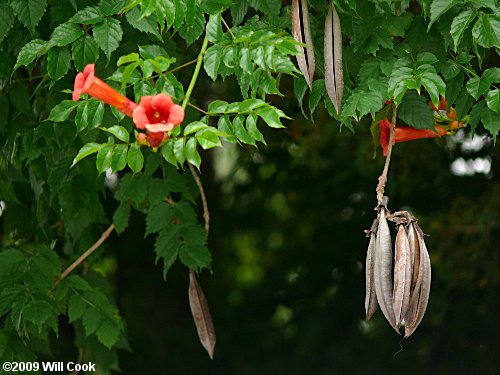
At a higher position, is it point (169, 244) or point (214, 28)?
point (214, 28)

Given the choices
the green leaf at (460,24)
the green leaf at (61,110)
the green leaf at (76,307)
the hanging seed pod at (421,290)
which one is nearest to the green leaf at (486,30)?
the green leaf at (460,24)

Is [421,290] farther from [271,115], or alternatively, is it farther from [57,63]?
[57,63]

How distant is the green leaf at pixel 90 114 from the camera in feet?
7.77

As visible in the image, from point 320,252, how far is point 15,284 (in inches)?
140

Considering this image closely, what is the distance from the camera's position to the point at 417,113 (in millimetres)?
2637

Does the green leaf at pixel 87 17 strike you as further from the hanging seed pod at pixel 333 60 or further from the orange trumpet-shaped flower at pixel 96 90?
the hanging seed pod at pixel 333 60

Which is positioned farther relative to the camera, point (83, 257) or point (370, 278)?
point (83, 257)

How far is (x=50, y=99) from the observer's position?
3.18m

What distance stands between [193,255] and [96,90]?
1371 millimetres

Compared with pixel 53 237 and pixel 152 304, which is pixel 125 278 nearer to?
pixel 152 304

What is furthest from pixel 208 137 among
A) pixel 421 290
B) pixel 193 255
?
pixel 193 255

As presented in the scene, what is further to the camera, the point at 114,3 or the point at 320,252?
the point at 320,252

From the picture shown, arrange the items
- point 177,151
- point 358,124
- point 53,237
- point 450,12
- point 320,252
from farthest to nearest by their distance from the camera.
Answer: point 320,252 → point 358,124 → point 53,237 → point 450,12 → point 177,151

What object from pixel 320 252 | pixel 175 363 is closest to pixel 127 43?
pixel 320 252
